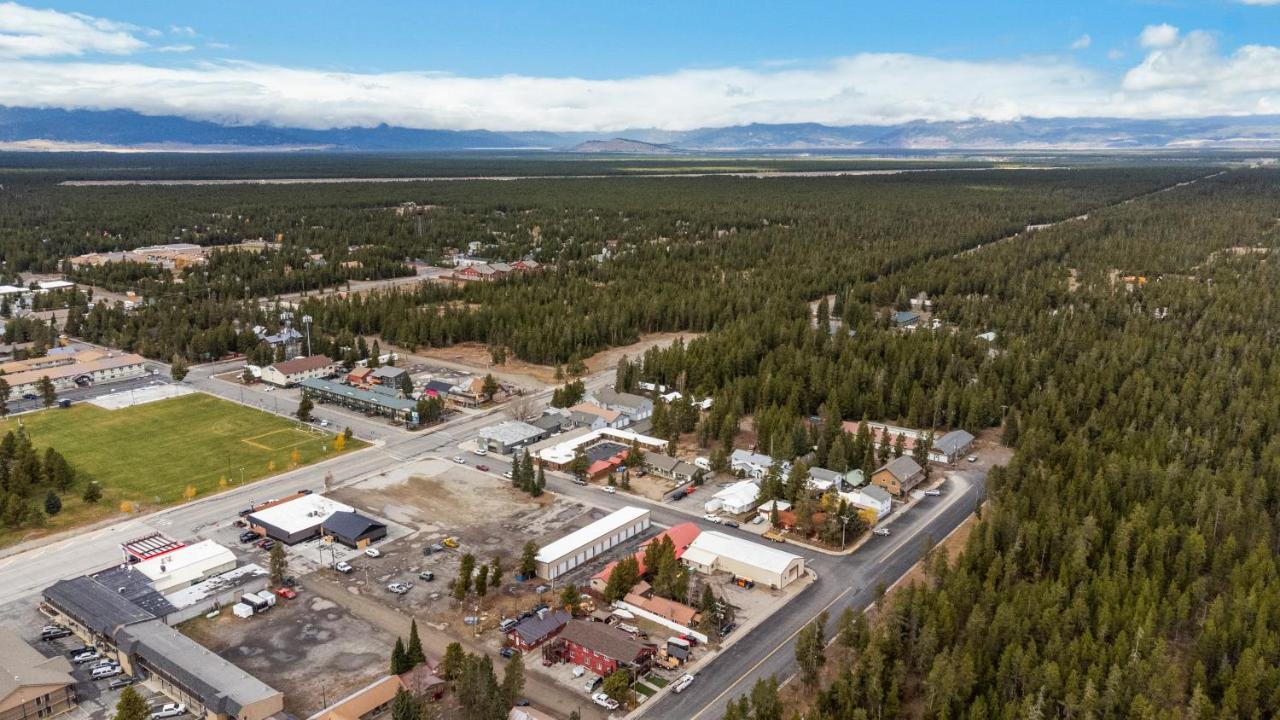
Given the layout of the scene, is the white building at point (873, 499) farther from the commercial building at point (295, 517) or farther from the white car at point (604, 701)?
the commercial building at point (295, 517)

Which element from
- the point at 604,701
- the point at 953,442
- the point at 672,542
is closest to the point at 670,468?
the point at 672,542

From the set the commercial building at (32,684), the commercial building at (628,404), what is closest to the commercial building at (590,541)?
the commercial building at (628,404)

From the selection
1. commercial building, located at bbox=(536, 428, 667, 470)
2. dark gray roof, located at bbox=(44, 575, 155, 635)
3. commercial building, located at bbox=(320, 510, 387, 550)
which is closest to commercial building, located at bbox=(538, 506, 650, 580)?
commercial building, located at bbox=(536, 428, 667, 470)

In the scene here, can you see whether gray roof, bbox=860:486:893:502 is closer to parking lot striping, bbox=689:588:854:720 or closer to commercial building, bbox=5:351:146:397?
parking lot striping, bbox=689:588:854:720

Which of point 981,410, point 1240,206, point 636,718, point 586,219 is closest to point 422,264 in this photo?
point 586,219

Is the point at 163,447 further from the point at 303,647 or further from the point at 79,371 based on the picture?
the point at 303,647
